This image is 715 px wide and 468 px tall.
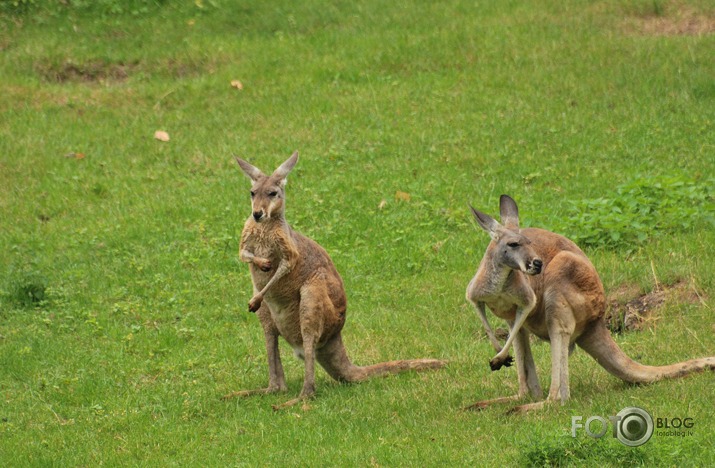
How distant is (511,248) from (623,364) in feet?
3.79

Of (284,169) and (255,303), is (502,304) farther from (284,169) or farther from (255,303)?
(284,169)

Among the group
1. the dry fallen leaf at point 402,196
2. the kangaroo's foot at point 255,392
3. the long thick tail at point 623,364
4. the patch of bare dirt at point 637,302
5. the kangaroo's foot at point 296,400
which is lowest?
the dry fallen leaf at point 402,196

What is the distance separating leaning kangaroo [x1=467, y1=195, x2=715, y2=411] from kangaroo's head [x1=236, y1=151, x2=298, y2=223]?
5.13ft

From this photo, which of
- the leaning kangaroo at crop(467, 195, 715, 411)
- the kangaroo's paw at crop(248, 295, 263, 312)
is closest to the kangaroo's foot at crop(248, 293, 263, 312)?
the kangaroo's paw at crop(248, 295, 263, 312)

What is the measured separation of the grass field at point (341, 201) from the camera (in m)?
7.19

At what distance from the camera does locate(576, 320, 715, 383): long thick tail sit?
713 centimetres

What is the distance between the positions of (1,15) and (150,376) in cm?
971

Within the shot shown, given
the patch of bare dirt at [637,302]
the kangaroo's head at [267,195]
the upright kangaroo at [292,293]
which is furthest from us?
the patch of bare dirt at [637,302]

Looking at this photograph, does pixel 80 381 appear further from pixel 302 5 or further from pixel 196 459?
pixel 302 5

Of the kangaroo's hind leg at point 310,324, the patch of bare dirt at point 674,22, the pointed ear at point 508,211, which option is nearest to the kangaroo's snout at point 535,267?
the pointed ear at point 508,211

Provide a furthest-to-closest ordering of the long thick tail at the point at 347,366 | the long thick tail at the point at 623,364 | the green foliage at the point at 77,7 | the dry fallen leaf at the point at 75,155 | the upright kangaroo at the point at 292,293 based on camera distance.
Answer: the green foliage at the point at 77,7, the dry fallen leaf at the point at 75,155, the long thick tail at the point at 347,366, the upright kangaroo at the point at 292,293, the long thick tail at the point at 623,364

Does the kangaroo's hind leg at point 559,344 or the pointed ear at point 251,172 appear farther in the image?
the pointed ear at point 251,172

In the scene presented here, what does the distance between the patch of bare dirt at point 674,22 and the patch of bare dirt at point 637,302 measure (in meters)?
7.17

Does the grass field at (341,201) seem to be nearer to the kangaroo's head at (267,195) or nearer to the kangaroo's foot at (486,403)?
the kangaroo's foot at (486,403)
